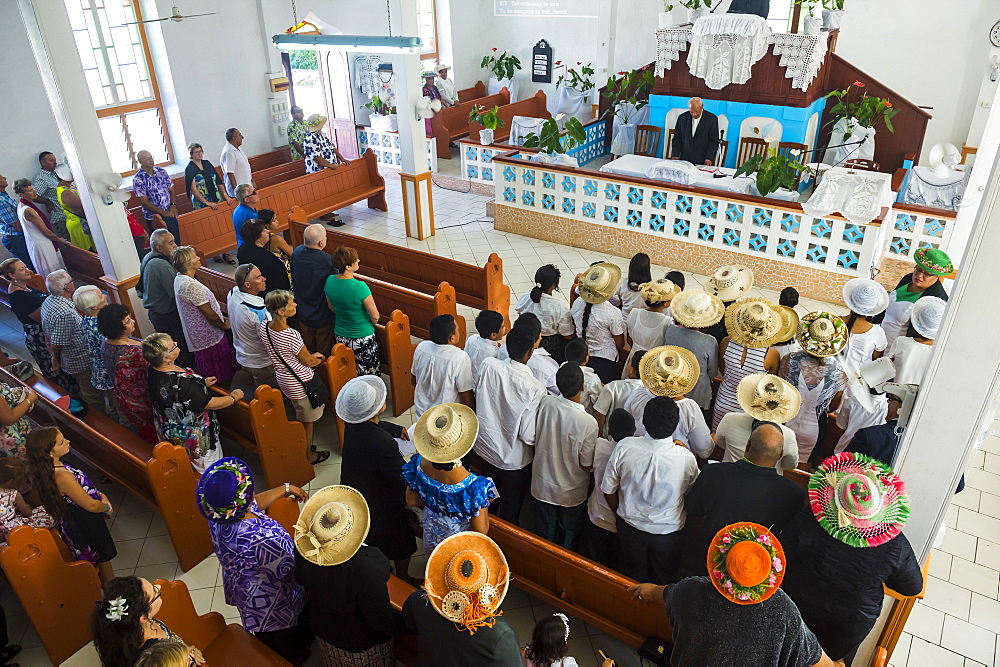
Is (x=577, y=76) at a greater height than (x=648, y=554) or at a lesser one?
greater

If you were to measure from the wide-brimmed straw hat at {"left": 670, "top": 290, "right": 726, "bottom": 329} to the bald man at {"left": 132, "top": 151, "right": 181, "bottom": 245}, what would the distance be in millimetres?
5891

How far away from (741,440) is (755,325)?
2.67ft

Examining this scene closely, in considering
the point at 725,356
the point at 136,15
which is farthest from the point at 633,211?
the point at 136,15

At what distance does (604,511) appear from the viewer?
348cm

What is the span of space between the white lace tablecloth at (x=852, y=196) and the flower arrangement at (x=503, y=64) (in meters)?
9.25

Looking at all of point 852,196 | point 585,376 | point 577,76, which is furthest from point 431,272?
point 577,76

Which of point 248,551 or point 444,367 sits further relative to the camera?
point 444,367

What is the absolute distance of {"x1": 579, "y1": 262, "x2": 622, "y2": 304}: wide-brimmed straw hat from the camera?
4.37 meters

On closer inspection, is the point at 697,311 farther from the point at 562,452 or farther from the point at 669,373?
the point at 562,452

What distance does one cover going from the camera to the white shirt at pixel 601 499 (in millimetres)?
3379

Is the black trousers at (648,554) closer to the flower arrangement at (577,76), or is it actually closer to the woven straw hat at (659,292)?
the woven straw hat at (659,292)

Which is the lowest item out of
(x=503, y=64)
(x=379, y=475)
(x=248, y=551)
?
(x=379, y=475)

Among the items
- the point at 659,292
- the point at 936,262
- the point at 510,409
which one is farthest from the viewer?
the point at 936,262

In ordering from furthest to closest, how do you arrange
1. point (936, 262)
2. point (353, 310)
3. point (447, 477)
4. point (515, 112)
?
point (515, 112) → point (353, 310) → point (936, 262) → point (447, 477)
